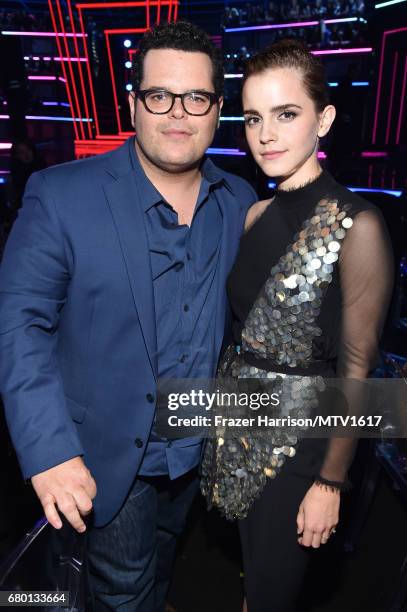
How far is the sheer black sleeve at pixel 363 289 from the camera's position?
1253 millimetres

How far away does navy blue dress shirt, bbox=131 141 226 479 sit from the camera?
1461mm

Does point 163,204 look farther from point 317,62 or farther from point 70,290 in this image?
point 317,62

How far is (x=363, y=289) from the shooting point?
126cm

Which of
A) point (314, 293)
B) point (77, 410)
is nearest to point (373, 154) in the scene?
point (314, 293)

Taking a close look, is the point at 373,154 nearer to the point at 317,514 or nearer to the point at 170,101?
the point at 170,101

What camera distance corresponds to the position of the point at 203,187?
1.63 meters

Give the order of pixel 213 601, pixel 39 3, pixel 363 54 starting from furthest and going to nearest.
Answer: pixel 39 3, pixel 363 54, pixel 213 601

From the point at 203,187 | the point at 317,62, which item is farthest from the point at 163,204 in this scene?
the point at 317,62

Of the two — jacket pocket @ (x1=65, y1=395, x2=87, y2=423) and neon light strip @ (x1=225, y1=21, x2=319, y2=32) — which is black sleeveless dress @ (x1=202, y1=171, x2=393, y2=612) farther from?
neon light strip @ (x1=225, y1=21, x2=319, y2=32)

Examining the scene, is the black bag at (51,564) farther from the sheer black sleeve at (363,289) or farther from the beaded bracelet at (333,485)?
the sheer black sleeve at (363,289)

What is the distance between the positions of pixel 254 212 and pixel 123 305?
588mm

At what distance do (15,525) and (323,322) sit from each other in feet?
6.27

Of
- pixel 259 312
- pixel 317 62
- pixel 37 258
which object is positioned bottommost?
pixel 259 312

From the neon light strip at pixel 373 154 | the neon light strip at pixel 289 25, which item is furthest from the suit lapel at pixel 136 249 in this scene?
the neon light strip at pixel 289 25
